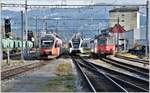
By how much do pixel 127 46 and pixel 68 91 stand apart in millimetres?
78438

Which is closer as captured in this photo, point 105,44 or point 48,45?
point 48,45

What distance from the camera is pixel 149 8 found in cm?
4728

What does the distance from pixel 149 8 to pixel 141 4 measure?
11.3ft

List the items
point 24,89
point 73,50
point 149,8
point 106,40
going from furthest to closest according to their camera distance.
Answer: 1. point 73,50
2. point 106,40
3. point 149,8
4. point 24,89

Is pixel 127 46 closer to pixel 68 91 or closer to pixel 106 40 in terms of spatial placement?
pixel 106 40

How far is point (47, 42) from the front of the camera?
5331cm

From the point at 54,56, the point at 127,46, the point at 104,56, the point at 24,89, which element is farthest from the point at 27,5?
the point at 127,46

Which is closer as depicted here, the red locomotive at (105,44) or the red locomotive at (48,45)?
the red locomotive at (48,45)

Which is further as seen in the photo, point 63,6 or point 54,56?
point 54,56

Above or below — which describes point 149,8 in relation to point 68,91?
above

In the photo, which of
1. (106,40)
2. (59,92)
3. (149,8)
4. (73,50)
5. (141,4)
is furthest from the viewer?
(73,50)

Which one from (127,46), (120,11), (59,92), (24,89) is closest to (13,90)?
(24,89)

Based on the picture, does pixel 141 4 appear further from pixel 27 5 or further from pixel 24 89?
pixel 24 89

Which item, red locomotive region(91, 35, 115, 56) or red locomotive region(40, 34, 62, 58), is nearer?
red locomotive region(40, 34, 62, 58)
